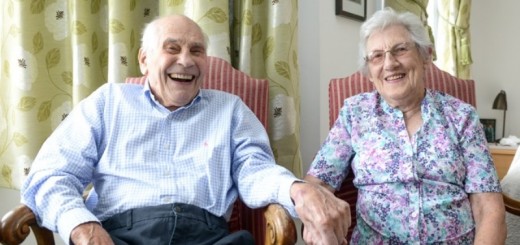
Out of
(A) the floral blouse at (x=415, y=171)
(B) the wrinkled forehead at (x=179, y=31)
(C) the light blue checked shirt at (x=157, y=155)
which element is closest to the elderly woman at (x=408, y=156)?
(A) the floral blouse at (x=415, y=171)

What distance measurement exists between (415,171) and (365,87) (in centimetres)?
46

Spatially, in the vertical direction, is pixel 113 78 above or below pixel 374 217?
above

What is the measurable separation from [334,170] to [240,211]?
36 centimetres

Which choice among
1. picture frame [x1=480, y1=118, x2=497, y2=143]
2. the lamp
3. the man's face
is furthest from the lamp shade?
the man's face

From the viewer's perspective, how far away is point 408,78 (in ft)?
4.81

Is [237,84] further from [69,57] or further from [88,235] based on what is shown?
[88,235]

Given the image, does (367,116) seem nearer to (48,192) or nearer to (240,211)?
(240,211)

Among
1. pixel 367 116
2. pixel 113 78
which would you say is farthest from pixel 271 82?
pixel 113 78

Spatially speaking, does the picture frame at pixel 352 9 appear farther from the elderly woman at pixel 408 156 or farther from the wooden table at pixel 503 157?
the wooden table at pixel 503 157

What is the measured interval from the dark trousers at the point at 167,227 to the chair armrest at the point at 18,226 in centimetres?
20

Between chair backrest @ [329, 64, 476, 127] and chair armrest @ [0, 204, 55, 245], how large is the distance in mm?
1072

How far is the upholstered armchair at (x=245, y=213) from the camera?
1.08 meters

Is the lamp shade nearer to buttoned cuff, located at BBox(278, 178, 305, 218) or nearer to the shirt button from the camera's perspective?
buttoned cuff, located at BBox(278, 178, 305, 218)

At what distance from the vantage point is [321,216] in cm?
103
